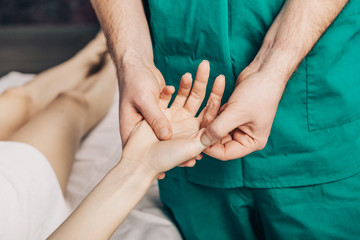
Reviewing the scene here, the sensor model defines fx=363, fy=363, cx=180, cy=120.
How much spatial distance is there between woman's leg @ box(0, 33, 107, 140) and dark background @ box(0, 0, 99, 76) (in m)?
1.22

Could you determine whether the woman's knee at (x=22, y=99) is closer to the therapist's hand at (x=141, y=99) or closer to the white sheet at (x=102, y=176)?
the white sheet at (x=102, y=176)

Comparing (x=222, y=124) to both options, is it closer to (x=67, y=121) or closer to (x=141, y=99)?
(x=141, y=99)

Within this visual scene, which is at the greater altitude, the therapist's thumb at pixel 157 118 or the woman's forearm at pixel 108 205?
the therapist's thumb at pixel 157 118

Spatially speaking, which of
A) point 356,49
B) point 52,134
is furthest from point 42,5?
point 356,49

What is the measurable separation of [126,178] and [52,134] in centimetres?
54

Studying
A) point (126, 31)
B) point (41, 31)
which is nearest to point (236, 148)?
point (126, 31)

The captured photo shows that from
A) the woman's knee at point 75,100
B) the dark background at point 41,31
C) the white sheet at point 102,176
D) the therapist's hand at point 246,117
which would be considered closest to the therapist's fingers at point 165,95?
the therapist's hand at point 246,117

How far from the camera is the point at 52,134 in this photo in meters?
1.18

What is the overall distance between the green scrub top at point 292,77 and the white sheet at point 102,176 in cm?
30

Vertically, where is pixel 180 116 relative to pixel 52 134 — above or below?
above

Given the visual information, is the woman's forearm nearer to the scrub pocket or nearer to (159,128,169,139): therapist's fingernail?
(159,128,169,139): therapist's fingernail

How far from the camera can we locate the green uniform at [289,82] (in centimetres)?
75

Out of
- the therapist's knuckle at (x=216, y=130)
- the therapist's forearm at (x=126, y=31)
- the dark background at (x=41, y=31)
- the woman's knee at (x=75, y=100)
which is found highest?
the therapist's forearm at (x=126, y=31)

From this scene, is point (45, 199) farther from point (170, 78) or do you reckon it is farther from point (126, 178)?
point (170, 78)
